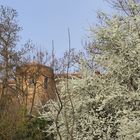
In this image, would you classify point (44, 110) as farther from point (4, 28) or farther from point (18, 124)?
point (4, 28)

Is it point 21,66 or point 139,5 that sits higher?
point 21,66

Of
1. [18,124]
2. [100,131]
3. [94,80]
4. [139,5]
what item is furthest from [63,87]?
[18,124]

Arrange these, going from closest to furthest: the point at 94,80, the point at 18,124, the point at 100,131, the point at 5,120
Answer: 1. the point at 100,131
2. the point at 94,80
3. the point at 18,124
4. the point at 5,120

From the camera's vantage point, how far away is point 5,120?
66.7 ft

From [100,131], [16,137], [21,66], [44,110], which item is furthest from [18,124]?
[21,66]

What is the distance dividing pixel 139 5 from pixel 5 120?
9.19 metres

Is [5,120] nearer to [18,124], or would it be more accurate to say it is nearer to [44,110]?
[18,124]

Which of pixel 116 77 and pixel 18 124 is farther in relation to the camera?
pixel 18 124

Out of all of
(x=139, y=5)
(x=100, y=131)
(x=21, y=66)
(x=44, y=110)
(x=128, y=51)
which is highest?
(x=21, y=66)

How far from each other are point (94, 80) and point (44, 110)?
2.80 metres

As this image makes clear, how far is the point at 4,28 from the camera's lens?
101 feet

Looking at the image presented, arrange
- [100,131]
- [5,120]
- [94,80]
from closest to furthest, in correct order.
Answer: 1. [100,131]
2. [94,80]
3. [5,120]

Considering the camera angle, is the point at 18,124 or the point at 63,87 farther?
the point at 18,124

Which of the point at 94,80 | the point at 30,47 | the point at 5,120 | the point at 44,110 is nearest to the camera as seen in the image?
the point at 94,80
